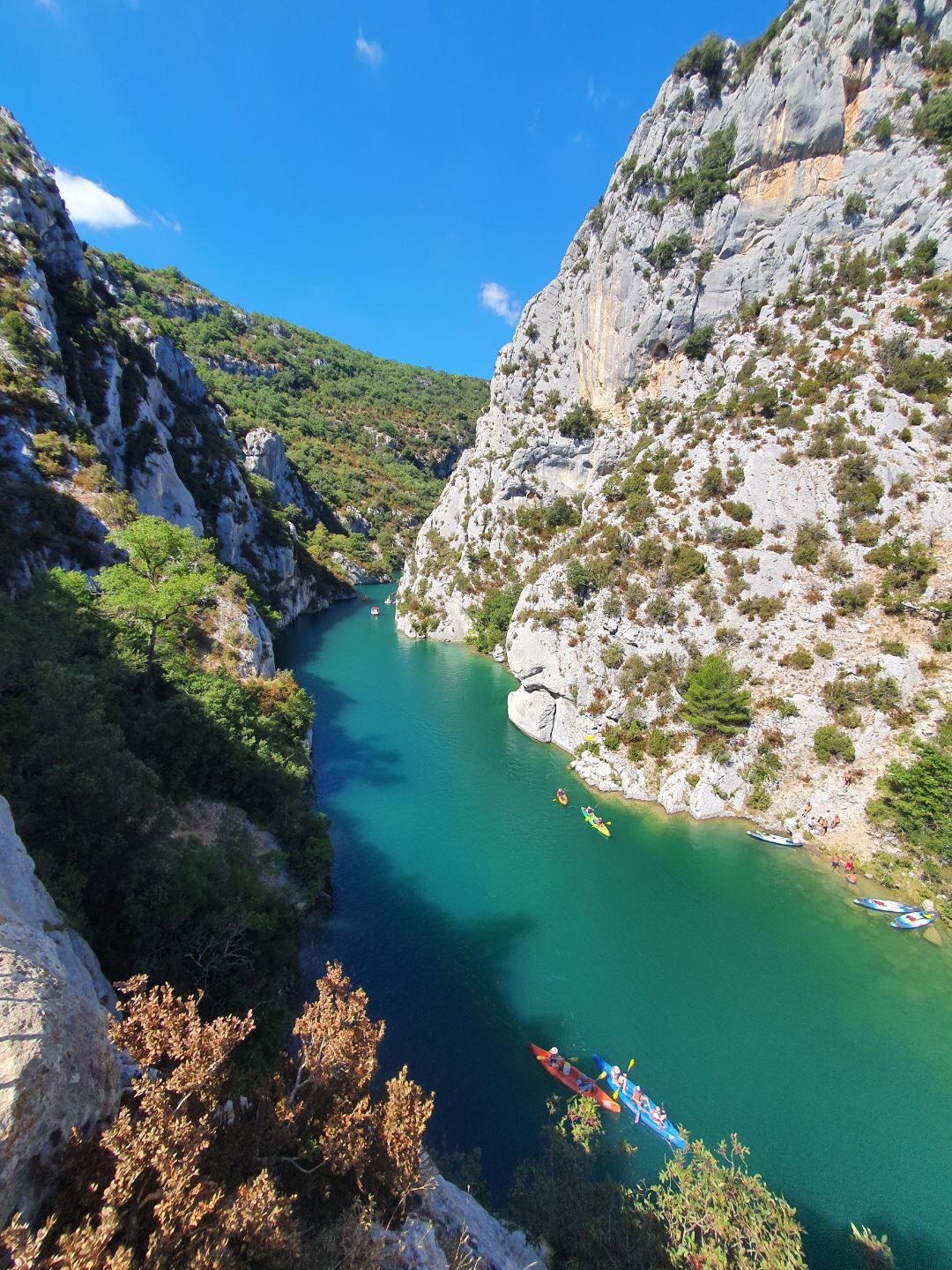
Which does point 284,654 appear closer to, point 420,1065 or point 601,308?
point 420,1065

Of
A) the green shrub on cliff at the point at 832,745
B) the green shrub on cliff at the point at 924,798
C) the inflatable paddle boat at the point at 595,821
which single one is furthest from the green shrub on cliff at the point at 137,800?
the green shrub on cliff at the point at 924,798

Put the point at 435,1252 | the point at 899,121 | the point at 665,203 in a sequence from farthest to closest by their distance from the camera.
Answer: the point at 665,203 < the point at 899,121 < the point at 435,1252

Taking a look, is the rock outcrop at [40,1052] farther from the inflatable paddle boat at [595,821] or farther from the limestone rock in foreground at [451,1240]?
the inflatable paddle boat at [595,821]

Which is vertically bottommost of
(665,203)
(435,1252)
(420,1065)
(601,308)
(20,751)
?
(420,1065)

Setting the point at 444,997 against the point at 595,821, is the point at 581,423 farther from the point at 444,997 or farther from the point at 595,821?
the point at 444,997

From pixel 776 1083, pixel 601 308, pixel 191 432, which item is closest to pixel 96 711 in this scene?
pixel 776 1083

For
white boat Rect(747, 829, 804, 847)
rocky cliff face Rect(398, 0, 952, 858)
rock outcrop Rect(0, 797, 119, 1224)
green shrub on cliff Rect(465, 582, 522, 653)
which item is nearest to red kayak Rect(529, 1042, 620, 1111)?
rock outcrop Rect(0, 797, 119, 1224)

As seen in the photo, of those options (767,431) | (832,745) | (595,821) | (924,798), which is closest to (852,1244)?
(595,821)
